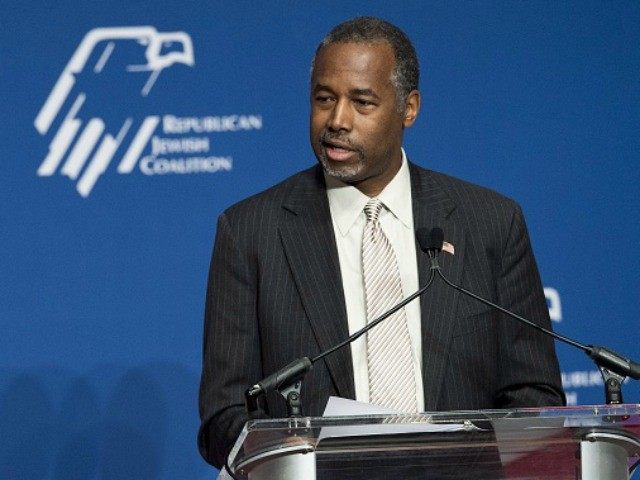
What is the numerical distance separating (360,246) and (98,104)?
113 cm

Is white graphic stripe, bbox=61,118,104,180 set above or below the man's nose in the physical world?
above

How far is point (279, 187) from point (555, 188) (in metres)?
1.19

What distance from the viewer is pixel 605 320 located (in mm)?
3594

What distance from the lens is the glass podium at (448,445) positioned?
1767mm

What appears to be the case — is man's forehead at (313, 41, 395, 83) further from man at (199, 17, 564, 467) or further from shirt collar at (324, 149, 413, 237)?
shirt collar at (324, 149, 413, 237)

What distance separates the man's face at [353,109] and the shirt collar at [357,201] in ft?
0.18

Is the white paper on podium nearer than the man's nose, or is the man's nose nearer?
the white paper on podium

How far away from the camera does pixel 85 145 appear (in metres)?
3.39

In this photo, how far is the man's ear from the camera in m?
2.65

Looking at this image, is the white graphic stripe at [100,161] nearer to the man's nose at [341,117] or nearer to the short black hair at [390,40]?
the short black hair at [390,40]

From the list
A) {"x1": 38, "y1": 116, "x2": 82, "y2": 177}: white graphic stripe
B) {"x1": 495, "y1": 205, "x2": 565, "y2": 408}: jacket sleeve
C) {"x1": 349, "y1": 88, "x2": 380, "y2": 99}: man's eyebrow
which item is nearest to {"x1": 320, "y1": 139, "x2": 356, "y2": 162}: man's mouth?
{"x1": 349, "y1": 88, "x2": 380, "y2": 99}: man's eyebrow

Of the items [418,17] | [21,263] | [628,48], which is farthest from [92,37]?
[628,48]

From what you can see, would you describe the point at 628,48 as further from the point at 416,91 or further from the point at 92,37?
the point at 92,37

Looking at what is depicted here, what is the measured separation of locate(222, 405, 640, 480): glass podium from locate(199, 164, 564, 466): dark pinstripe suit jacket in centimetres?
60
